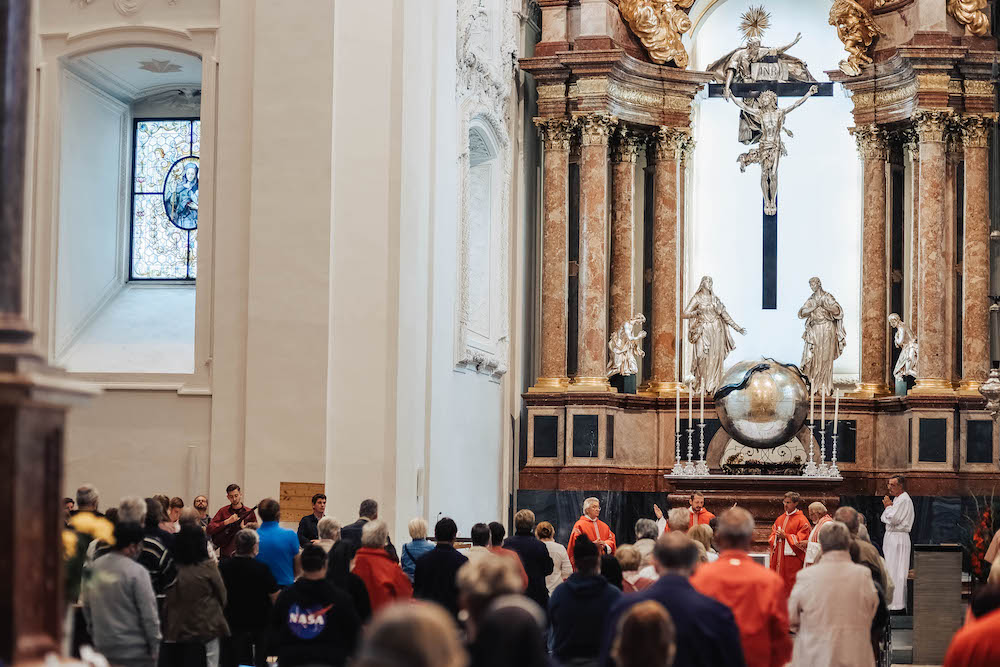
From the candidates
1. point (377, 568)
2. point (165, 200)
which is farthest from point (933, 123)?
point (377, 568)

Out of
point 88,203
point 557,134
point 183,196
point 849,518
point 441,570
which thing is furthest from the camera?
point 557,134

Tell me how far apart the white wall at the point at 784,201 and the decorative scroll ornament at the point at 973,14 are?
2390 millimetres

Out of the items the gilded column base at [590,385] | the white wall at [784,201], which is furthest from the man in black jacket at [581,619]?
the white wall at [784,201]

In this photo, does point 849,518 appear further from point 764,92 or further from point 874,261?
point 764,92

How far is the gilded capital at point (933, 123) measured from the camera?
2108 cm

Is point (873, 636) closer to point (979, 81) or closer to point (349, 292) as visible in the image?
point (349, 292)

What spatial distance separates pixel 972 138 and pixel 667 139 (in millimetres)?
4322

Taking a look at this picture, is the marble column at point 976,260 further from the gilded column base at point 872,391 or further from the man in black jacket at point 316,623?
the man in black jacket at point 316,623

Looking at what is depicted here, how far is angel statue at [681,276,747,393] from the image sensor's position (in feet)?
71.7

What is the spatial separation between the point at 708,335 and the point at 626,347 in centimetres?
119

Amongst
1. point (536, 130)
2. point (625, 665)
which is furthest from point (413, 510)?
point (625, 665)

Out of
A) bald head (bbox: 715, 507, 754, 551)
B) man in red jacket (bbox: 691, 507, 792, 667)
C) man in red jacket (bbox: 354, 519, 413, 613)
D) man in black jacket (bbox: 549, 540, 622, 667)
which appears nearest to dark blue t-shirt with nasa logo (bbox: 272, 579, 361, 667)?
man in black jacket (bbox: 549, 540, 622, 667)

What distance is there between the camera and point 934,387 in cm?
2092

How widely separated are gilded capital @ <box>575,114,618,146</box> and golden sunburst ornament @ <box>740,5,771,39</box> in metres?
3.30
